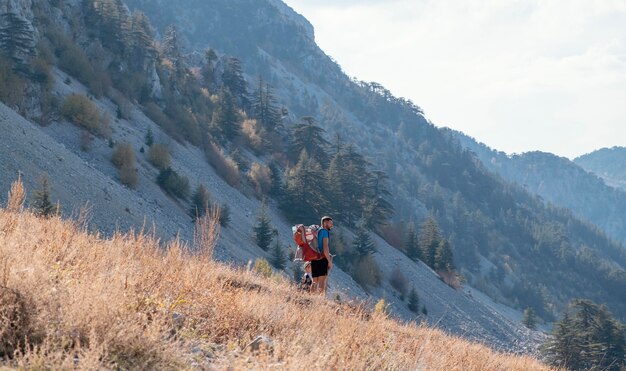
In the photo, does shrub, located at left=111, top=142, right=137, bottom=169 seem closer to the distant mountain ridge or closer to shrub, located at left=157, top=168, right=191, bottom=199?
the distant mountain ridge

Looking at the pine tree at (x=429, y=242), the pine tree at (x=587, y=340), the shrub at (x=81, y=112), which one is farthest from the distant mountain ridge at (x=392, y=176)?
the pine tree at (x=587, y=340)

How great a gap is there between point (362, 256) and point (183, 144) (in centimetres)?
1698

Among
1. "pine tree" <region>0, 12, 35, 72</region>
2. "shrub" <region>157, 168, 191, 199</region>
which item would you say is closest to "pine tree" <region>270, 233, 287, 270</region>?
"shrub" <region>157, 168, 191, 199</region>

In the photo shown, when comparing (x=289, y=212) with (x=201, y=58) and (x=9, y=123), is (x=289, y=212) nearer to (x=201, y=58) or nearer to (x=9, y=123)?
(x=9, y=123)

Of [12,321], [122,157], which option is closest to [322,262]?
[12,321]

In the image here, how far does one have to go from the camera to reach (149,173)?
28.6 meters

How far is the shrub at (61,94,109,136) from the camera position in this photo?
27656 mm

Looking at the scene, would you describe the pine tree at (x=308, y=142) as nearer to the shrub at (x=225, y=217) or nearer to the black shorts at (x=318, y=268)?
the shrub at (x=225, y=217)

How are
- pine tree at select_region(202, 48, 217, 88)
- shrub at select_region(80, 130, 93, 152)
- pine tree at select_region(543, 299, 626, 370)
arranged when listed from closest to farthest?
1. pine tree at select_region(543, 299, 626, 370)
2. shrub at select_region(80, 130, 93, 152)
3. pine tree at select_region(202, 48, 217, 88)

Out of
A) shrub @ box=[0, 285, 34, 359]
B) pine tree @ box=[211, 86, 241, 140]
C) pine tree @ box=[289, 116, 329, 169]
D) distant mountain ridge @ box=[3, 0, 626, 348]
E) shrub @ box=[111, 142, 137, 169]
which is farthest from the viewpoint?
pine tree @ box=[289, 116, 329, 169]

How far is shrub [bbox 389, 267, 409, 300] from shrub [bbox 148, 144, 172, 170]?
20.1 meters

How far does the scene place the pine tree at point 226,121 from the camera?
45.6m

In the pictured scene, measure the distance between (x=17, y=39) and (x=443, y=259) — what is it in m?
41.6

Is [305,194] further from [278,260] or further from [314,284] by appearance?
[314,284]
